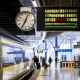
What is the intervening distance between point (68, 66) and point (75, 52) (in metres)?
4.11

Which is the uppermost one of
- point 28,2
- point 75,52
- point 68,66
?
point 28,2

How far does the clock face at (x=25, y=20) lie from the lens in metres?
10.2

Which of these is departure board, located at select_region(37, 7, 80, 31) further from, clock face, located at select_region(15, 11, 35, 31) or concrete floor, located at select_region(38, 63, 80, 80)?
concrete floor, located at select_region(38, 63, 80, 80)

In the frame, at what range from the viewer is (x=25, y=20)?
10320 mm

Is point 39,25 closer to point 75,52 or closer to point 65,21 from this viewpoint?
point 65,21

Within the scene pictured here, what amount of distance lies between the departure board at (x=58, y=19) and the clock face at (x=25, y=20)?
1062 mm

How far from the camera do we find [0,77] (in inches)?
246

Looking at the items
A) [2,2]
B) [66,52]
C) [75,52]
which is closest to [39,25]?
[2,2]

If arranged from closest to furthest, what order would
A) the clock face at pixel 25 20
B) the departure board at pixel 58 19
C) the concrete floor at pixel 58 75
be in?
1. the departure board at pixel 58 19
2. the clock face at pixel 25 20
3. the concrete floor at pixel 58 75

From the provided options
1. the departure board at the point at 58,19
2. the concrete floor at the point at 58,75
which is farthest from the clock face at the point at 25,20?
the concrete floor at the point at 58,75

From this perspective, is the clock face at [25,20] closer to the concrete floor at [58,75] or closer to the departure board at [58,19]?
the departure board at [58,19]

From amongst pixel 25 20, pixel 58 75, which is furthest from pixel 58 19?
pixel 58 75

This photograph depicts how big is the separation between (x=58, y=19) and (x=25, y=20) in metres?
1.79

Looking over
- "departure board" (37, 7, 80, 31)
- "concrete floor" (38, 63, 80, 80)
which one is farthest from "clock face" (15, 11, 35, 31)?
"concrete floor" (38, 63, 80, 80)
